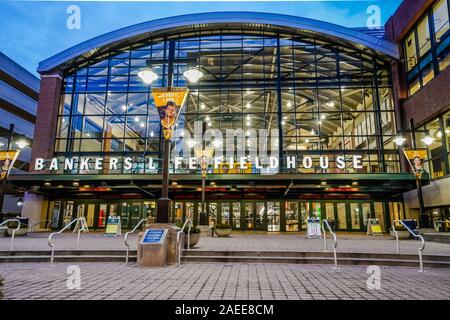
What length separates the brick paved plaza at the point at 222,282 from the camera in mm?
5613

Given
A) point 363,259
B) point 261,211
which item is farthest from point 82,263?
point 261,211

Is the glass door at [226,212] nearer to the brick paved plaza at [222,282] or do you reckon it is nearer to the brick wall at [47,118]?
the brick wall at [47,118]

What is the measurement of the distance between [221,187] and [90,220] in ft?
41.3

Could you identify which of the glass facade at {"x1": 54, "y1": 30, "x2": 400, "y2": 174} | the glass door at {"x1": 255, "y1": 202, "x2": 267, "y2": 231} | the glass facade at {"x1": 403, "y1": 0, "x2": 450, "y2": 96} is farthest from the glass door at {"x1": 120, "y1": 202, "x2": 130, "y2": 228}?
the glass facade at {"x1": 403, "y1": 0, "x2": 450, "y2": 96}

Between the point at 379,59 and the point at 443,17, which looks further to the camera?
the point at 379,59

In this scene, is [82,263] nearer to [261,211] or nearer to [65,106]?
[261,211]

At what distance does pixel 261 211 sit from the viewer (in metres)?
25.8

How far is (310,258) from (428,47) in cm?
2032

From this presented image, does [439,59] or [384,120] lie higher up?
[439,59]

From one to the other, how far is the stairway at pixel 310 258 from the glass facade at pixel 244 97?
16.0 m

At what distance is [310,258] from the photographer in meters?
9.59

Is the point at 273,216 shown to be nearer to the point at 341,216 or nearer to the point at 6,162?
the point at 341,216

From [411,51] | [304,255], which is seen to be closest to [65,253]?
[304,255]

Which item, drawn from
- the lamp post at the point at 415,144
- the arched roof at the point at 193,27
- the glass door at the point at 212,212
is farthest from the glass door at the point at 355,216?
the arched roof at the point at 193,27
